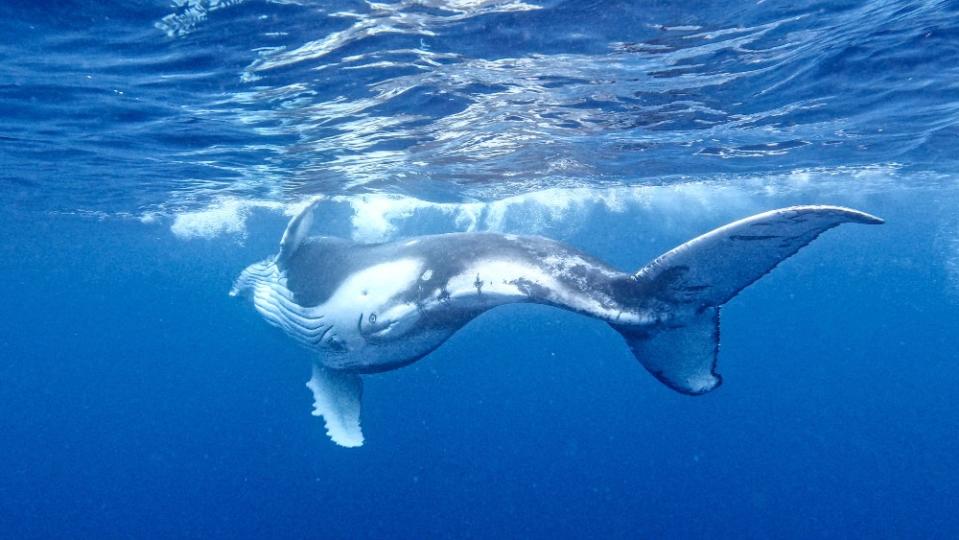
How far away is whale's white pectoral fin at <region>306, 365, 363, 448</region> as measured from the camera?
337 inches

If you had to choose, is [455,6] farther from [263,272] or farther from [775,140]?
[775,140]

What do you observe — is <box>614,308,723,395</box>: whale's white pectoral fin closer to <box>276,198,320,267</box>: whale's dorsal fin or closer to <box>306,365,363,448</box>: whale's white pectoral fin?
<box>306,365,363,448</box>: whale's white pectoral fin

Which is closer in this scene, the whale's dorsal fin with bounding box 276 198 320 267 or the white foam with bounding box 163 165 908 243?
the whale's dorsal fin with bounding box 276 198 320 267

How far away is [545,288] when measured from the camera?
527cm

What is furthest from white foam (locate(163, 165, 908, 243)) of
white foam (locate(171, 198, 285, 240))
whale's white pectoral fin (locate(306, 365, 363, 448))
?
whale's white pectoral fin (locate(306, 365, 363, 448))

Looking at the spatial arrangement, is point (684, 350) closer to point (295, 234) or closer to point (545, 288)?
point (545, 288)

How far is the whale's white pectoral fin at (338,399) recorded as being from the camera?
8.57 metres

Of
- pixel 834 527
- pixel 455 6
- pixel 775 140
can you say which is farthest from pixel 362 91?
pixel 834 527

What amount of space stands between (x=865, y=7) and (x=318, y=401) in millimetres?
10137

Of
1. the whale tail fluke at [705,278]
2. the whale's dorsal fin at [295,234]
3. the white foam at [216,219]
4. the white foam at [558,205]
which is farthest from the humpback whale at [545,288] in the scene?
the white foam at [216,219]

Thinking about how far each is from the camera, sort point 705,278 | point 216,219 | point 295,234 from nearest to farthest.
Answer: point 705,278
point 295,234
point 216,219

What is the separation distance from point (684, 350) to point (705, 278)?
2.73 ft

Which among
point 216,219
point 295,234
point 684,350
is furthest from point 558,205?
point 684,350

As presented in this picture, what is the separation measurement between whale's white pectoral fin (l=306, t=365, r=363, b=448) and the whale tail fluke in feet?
14.8
